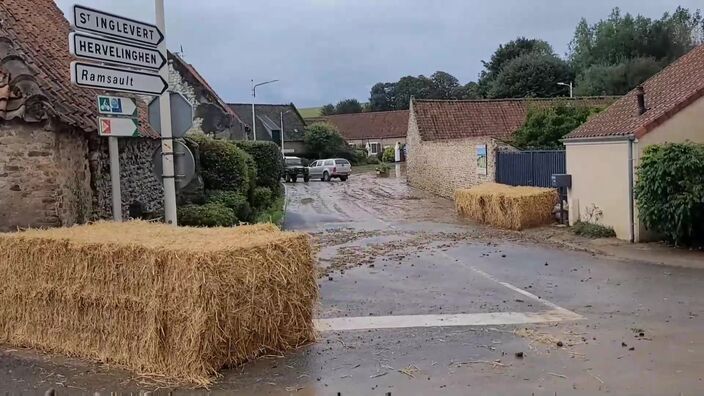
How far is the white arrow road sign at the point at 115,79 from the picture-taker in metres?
7.40

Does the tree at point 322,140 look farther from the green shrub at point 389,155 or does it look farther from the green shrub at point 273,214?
the green shrub at point 273,214

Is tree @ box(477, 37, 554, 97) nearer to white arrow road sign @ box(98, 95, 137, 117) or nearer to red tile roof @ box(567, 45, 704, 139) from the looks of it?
red tile roof @ box(567, 45, 704, 139)

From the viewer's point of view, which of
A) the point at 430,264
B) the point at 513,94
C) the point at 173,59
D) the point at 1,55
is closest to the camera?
the point at 1,55

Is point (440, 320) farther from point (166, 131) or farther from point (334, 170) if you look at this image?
point (334, 170)

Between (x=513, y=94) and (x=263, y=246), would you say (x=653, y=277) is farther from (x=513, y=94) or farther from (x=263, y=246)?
(x=513, y=94)

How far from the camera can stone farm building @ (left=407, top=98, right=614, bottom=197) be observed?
31594 mm

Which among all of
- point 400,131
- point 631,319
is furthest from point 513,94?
point 631,319

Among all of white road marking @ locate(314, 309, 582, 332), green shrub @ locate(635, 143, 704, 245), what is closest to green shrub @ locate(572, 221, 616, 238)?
green shrub @ locate(635, 143, 704, 245)

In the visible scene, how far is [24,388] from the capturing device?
5.98m

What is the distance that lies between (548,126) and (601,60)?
1490 inches

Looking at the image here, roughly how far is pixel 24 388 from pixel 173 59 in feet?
86.7

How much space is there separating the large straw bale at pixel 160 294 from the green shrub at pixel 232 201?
9.71m

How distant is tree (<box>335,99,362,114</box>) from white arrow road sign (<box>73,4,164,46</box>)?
4163 inches

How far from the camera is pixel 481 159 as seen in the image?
90.3ft
